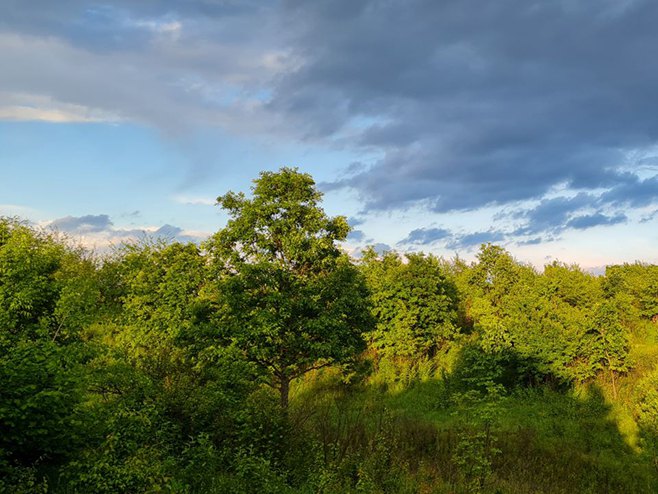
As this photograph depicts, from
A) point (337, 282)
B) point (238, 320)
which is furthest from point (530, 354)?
point (238, 320)

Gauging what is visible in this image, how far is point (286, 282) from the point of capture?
990 inches

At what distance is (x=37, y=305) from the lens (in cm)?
2492

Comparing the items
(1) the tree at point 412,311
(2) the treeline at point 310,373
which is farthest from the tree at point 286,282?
(1) the tree at point 412,311

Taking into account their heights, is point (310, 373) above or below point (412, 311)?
below

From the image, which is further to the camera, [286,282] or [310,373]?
[310,373]

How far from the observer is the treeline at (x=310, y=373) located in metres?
11.8

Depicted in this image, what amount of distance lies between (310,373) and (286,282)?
44.1 feet

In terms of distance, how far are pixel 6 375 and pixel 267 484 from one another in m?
6.86

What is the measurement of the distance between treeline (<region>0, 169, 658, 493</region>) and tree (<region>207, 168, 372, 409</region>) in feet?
0.39

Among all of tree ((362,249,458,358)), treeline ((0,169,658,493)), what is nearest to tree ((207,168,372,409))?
treeline ((0,169,658,493))

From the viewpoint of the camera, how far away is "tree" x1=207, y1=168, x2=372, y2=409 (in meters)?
24.0

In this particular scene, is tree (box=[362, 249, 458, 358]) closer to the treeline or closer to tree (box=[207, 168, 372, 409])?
the treeline

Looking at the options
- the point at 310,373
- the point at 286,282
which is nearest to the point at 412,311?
the point at 310,373

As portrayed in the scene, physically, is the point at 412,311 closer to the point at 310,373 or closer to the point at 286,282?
the point at 310,373
